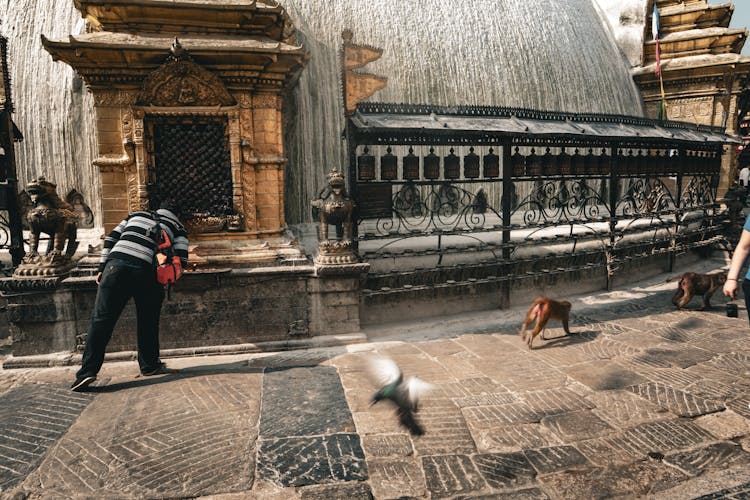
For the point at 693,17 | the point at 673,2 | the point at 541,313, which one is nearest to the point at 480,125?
the point at 541,313

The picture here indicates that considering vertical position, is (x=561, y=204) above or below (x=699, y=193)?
below

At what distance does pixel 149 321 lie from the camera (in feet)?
15.9

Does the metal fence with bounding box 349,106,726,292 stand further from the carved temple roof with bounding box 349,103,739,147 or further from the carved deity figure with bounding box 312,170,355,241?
the carved deity figure with bounding box 312,170,355,241

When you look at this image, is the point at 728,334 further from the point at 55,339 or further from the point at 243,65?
the point at 55,339

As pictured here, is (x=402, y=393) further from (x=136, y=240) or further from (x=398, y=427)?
(x=136, y=240)

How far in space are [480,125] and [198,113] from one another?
11.4 ft

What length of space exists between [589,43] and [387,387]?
40.0 feet

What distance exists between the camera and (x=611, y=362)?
5.14 m

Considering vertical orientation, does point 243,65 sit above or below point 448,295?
above

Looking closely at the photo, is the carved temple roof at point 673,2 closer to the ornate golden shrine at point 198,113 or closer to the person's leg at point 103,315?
the ornate golden shrine at point 198,113

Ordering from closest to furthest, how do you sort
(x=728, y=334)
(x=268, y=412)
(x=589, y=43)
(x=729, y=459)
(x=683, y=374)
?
(x=729, y=459)
(x=268, y=412)
(x=683, y=374)
(x=728, y=334)
(x=589, y=43)

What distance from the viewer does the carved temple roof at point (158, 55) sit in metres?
5.08

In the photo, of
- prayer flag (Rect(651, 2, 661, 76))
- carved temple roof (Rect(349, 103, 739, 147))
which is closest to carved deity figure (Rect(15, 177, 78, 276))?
carved temple roof (Rect(349, 103, 739, 147))

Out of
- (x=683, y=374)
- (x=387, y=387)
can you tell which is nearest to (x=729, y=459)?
(x=683, y=374)
